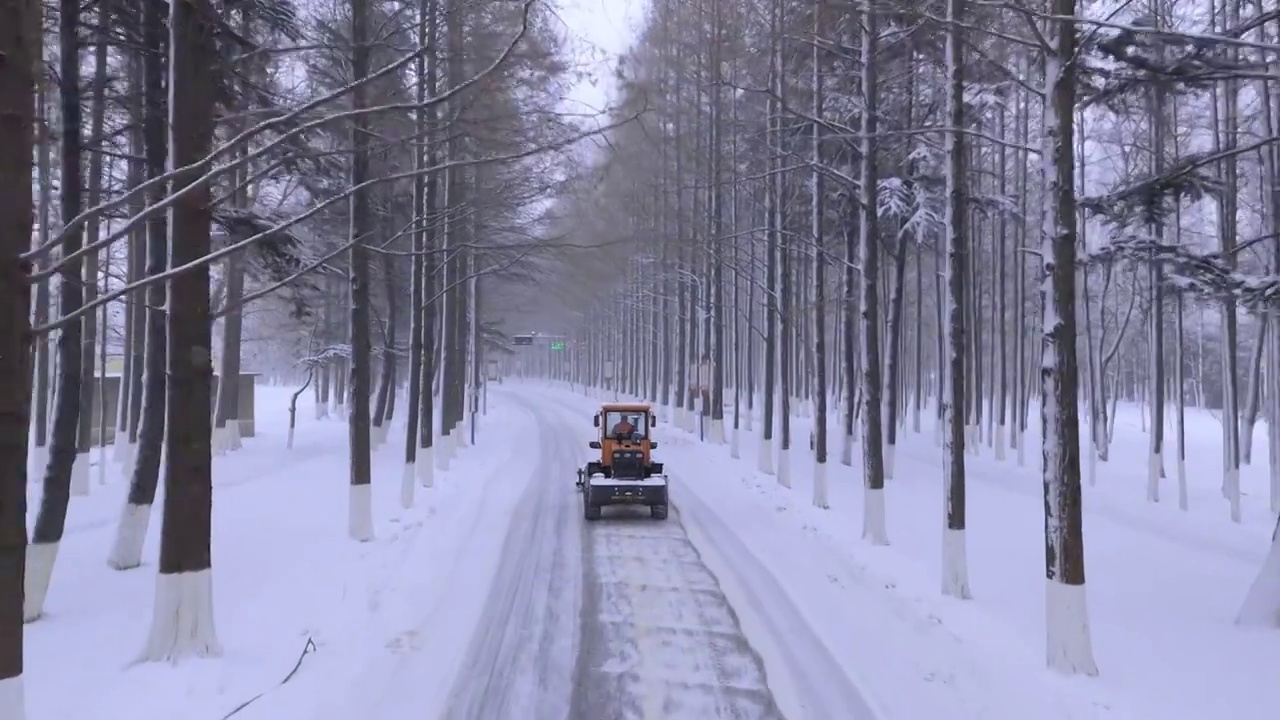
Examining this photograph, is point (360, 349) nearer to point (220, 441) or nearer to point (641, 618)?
point (641, 618)

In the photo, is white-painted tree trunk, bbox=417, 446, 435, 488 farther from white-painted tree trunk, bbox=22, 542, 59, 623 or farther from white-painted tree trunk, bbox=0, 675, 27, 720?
white-painted tree trunk, bbox=0, 675, 27, 720

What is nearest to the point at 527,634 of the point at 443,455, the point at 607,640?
the point at 607,640

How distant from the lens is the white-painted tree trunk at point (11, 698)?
4777 millimetres

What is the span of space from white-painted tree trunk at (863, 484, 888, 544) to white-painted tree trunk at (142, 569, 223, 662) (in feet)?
33.8

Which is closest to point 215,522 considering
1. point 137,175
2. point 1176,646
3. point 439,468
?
point 137,175

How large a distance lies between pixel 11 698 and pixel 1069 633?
7780 millimetres

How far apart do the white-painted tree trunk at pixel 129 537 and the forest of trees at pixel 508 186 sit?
4 centimetres

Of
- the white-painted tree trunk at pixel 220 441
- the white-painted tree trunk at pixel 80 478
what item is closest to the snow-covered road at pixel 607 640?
the white-painted tree trunk at pixel 80 478

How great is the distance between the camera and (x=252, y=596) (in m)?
11.3

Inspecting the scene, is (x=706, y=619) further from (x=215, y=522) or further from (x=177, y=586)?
(x=215, y=522)

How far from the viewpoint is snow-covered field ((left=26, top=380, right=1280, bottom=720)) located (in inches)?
321

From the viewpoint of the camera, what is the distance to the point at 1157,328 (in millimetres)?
27719

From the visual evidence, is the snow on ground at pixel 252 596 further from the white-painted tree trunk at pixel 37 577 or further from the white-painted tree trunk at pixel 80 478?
the white-painted tree trunk at pixel 80 478

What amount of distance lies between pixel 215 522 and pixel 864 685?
12.0m
